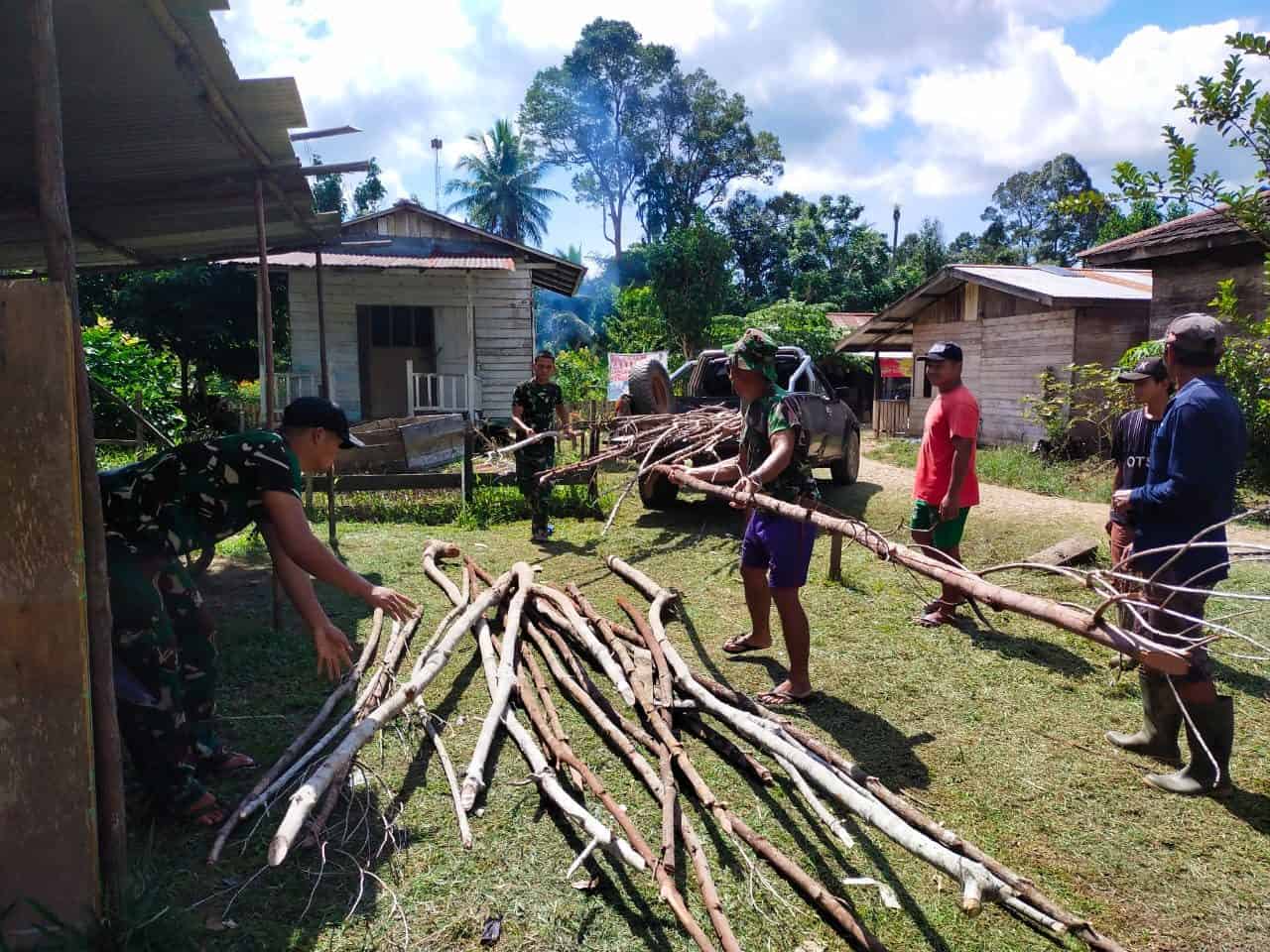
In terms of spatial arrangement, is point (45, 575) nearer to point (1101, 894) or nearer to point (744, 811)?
point (744, 811)

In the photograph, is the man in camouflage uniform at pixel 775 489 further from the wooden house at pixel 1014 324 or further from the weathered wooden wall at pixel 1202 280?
the wooden house at pixel 1014 324

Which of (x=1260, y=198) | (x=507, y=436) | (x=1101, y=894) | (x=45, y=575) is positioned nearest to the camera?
(x=45, y=575)

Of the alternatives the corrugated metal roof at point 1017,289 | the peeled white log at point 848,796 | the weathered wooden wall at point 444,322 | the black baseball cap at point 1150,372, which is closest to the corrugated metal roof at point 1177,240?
the corrugated metal roof at point 1017,289

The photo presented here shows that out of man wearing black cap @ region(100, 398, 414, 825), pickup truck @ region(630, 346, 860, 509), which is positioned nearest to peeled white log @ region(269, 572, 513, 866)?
man wearing black cap @ region(100, 398, 414, 825)

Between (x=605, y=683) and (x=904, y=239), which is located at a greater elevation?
(x=904, y=239)

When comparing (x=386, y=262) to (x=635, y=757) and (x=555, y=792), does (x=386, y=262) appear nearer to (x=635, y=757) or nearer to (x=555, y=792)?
(x=635, y=757)

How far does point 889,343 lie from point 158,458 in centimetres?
2195

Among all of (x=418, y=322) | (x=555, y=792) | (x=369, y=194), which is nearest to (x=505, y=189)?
(x=369, y=194)

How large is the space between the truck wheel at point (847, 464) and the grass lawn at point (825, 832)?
199 inches

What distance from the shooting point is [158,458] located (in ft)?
10.1

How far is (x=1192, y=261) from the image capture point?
11.6 metres

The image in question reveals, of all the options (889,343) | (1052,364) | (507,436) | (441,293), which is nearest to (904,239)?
(889,343)

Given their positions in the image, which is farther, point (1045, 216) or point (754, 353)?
point (1045, 216)

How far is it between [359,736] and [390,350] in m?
13.7
